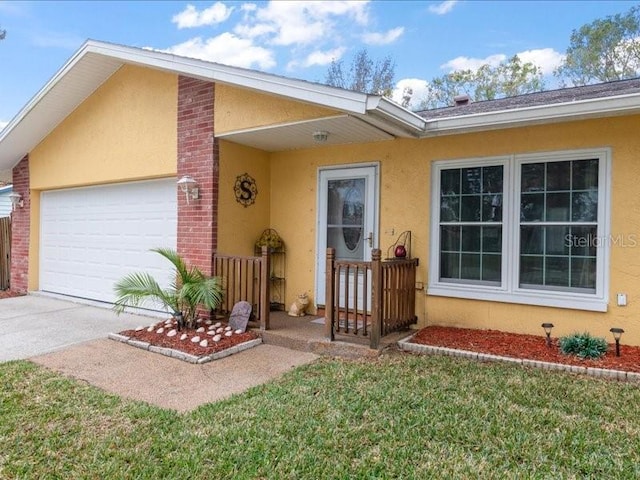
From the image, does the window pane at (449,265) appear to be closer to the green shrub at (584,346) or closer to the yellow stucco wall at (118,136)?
the green shrub at (584,346)

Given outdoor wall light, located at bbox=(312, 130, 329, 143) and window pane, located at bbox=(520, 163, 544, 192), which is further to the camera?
outdoor wall light, located at bbox=(312, 130, 329, 143)

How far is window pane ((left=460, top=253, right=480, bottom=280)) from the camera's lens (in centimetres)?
589

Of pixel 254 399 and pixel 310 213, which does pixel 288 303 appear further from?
pixel 254 399

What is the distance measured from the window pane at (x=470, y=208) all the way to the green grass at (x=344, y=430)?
215 cm

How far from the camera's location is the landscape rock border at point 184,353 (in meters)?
5.07

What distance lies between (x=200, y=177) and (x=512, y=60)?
67.6 feet

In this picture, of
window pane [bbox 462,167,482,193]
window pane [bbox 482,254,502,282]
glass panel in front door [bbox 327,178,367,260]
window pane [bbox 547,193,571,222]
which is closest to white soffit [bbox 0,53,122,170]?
glass panel in front door [bbox 327,178,367,260]

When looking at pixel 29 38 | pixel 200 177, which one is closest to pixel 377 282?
pixel 200 177

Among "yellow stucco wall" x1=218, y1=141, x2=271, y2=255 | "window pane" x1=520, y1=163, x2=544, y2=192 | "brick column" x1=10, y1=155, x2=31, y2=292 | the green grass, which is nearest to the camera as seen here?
the green grass

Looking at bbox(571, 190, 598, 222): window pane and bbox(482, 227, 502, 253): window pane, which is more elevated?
bbox(571, 190, 598, 222): window pane

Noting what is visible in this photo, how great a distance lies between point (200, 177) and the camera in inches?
261

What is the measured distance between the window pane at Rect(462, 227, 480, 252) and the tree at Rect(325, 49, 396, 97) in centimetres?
1763

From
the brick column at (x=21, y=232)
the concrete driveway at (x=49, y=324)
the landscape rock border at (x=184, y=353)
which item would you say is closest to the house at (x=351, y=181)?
the concrete driveway at (x=49, y=324)

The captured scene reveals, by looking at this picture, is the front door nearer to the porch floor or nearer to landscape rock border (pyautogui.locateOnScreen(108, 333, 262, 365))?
the porch floor
